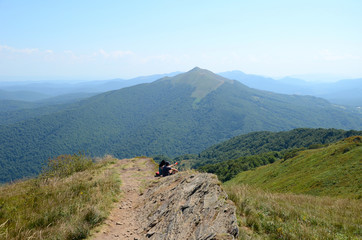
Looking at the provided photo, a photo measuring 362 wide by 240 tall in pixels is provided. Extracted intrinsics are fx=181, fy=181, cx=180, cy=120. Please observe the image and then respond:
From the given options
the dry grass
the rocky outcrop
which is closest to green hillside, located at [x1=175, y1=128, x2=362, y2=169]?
the rocky outcrop

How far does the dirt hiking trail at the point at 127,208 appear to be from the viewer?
580 cm

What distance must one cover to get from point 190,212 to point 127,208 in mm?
3275

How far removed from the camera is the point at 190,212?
236 inches

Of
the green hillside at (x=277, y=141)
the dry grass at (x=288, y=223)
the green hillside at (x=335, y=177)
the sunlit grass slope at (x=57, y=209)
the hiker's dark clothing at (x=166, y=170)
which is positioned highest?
the sunlit grass slope at (x=57, y=209)

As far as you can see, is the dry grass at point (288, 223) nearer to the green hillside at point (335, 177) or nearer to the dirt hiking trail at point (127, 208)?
the dirt hiking trail at point (127, 208)

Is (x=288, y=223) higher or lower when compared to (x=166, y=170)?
higher

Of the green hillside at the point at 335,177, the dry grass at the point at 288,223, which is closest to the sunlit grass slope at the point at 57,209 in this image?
the dry grass at the point at 288,223

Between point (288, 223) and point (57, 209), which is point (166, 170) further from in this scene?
point (288, 223)

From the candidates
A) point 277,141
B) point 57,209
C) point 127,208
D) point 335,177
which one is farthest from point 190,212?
point 277,141

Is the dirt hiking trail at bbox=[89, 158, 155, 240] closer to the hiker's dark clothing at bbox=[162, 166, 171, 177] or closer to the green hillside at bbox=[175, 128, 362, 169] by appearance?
the hiker's dark clothing at bbox=[162, 166, 171, 177]

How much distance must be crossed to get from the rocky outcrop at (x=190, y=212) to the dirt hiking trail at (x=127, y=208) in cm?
33

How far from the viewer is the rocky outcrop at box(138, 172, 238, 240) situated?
4.88m

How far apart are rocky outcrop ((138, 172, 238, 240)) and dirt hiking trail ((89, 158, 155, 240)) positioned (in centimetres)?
33

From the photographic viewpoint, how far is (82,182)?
28.1ft
